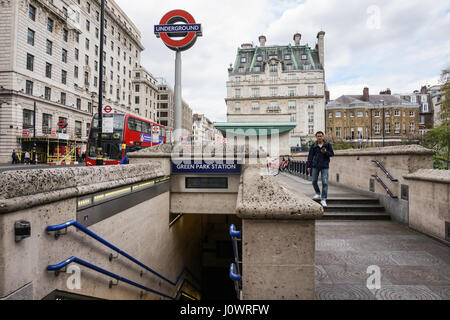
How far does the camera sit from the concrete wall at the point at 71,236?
2.34 meters

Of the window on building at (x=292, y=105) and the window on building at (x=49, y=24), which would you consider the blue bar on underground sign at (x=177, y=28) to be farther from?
the window on building at (x=292, y=105)

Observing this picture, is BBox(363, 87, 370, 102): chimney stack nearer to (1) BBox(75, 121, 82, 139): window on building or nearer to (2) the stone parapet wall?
(1) BBox(75, 121, 82, 139): window on building

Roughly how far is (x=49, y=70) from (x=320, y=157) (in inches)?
1404

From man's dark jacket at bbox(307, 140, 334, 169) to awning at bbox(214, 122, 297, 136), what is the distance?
2645 cm

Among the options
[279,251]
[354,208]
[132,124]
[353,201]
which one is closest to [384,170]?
[353,201]

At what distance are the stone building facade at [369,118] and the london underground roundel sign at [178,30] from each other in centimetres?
5415

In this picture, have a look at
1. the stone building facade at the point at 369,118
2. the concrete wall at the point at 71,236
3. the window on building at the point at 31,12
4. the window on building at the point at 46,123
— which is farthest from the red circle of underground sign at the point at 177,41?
the stone building facade at the point at 369,118

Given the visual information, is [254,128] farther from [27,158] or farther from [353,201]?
[353,201]

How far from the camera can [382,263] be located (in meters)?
3.70

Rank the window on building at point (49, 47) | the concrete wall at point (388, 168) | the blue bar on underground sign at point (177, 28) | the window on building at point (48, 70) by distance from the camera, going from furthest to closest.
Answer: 1. the window on building at point (49, 47)
2. the window on building at point (48, 70)
3. the blue bar on underground sign at point (177, 28)
4. the concrete wall at point (388, 168)

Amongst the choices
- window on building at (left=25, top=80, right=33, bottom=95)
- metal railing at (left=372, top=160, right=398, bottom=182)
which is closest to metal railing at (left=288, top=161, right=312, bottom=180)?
metal railing at (left=372, top=160, right=398, bottom=182)

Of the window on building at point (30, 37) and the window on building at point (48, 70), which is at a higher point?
the window on building at point (30, 37)

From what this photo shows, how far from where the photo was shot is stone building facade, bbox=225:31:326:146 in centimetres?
5253
